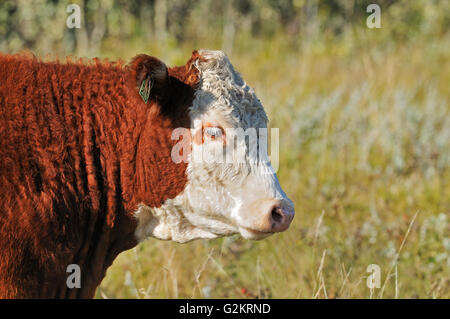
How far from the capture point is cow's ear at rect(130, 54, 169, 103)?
95.9 inches

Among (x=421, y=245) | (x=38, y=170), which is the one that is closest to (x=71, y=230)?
(x=38, y=170)

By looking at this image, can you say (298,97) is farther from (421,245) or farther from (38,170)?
(38,170)

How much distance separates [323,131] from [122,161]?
4.33 m

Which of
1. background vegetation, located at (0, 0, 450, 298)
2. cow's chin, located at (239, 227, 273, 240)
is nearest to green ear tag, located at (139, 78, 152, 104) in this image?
cow's chin, located at (239, 227, 273, 240)

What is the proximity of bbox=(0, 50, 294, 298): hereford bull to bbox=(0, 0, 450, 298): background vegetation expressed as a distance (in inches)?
24.2

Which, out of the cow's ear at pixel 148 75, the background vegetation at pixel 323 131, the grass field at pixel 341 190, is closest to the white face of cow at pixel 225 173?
the cow's ear at pixel 148 75

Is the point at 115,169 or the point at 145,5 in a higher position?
the point at 145,5

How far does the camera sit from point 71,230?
2.40m

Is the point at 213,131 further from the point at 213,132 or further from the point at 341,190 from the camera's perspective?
the point at 341,190

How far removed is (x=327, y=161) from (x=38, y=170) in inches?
166

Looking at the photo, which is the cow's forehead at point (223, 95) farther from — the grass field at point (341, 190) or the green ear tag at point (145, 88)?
the grass field at point (341, 190)

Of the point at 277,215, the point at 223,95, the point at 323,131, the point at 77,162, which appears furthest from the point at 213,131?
the point at 323,131

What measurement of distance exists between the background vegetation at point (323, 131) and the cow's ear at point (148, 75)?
1063 mm

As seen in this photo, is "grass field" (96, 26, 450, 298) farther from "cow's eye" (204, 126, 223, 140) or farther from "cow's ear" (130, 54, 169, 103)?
"cow's ear" (130, 54, 169, 103)
